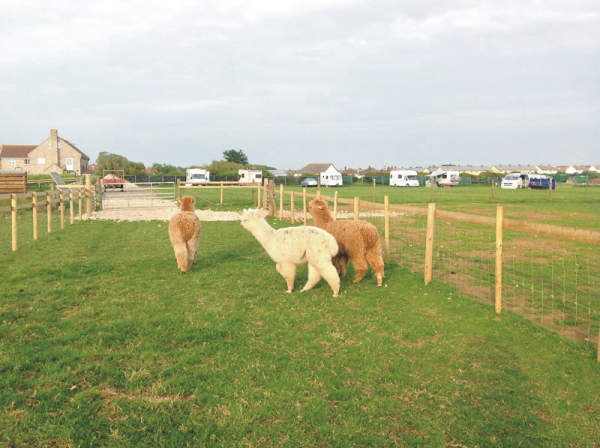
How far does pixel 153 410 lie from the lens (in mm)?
3723

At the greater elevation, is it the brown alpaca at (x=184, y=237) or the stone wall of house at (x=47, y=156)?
the stone wall of house at (x=47, y=156)

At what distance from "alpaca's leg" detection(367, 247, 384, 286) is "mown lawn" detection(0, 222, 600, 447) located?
0.29m

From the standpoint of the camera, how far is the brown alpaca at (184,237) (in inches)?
351

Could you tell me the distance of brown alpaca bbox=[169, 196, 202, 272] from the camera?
892cm

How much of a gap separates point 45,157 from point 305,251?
82783mm

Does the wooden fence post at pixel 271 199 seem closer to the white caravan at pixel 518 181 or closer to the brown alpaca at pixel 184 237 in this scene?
the brown alpaca at pixel 184 237

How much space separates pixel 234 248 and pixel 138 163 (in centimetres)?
7099

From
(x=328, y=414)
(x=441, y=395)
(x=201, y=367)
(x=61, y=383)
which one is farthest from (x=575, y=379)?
(x=61, y=383)

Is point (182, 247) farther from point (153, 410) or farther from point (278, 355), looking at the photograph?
point (153, 410)

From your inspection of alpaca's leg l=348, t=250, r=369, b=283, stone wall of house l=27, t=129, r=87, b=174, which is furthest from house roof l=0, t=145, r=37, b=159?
alpaca's leg l=348, t=250, r=369, b=283

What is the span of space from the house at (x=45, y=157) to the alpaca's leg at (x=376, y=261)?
78.0m

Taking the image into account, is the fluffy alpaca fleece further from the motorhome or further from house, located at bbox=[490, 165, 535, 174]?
house, located at bbox=[490, 165, 535, 174]

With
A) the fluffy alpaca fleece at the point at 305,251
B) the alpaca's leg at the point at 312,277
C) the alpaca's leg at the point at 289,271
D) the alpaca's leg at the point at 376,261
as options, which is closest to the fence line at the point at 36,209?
the fluffy alpaca fleece at the point at 305,251

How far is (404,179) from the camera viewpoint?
66500 mm
